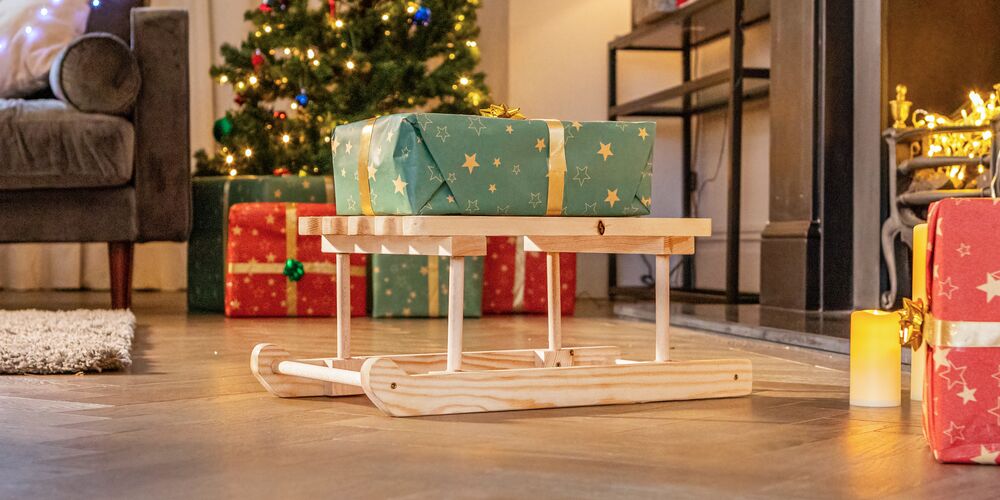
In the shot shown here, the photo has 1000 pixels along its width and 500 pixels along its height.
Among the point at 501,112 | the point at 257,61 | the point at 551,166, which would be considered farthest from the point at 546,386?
the point at 257,61

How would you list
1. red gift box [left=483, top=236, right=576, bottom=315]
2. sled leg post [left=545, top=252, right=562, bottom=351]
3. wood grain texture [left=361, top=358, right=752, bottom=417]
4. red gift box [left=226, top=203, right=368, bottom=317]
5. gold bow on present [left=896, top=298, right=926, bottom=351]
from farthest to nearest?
1. red gift box [left=483, top=236, right=576, bottom=315]
2. red gift box [left=226, top=203, right=368, bottom=317]
3. sled leg post [left=545, top=252, right=562, bottom=351]
4. wood grain texture [left=361, top=358, right=752, bottom=417]
5. gold bow on present [left=896, top=298, right=926, bottom=351]

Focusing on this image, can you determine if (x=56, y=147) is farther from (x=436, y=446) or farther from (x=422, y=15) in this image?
(x=436, y=446)

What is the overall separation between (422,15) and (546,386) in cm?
238

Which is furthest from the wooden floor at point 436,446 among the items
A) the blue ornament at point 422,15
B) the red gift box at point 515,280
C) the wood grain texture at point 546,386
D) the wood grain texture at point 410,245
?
the blue ornament at point 422,15

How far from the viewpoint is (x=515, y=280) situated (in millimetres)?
3516

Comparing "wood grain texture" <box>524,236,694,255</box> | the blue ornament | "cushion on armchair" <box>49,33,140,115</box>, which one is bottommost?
"wood grain texture" <box>524,236,694,255</box>

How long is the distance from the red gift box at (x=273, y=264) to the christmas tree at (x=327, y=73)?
1.34 ft

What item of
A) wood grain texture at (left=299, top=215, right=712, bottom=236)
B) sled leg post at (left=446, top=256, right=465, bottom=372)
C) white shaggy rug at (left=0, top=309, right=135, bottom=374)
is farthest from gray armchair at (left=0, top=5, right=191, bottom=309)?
sled leg post at (left=446, top=256, right=465, bottom=372)

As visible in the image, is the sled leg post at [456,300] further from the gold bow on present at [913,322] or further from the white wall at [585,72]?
the white wall at [585,72]

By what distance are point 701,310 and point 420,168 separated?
1844 millimetres

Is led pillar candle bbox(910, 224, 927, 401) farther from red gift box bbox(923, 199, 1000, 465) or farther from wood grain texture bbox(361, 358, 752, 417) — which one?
red gift box bbox(923, 199, 1000, 465)

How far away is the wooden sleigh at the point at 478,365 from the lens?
4.80ft

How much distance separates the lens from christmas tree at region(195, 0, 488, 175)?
12.1 ft

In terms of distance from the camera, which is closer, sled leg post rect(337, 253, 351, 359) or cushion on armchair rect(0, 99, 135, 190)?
sled leg post rect(337, 253, 351, 359)
